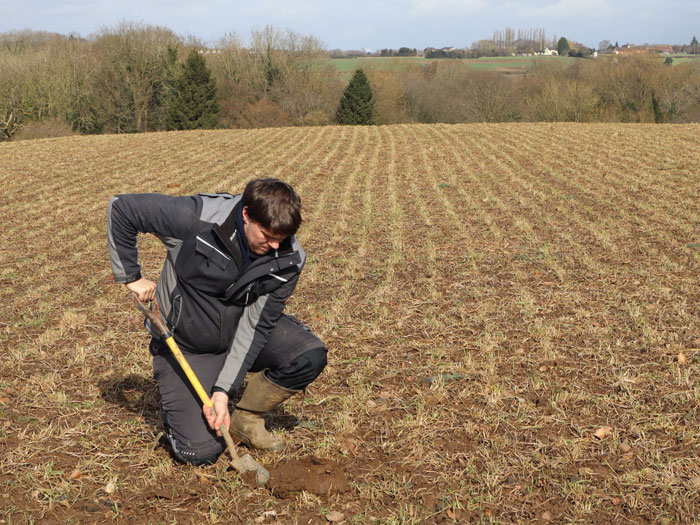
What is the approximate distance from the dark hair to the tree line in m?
Result: 35.1

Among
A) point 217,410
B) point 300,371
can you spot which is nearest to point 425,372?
point 300,371

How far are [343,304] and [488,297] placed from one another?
1.72 m

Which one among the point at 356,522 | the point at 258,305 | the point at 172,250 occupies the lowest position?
the point at 356,522

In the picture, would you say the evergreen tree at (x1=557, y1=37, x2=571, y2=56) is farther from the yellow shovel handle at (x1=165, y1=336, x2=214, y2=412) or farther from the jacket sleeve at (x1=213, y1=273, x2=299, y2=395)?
the yellow shovel handle at (x1=165, y1=336, x2=214, y2=412)

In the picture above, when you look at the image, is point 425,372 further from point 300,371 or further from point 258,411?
point 258,411

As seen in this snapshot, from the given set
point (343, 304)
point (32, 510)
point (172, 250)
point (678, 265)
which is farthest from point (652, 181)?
point (32, 510)

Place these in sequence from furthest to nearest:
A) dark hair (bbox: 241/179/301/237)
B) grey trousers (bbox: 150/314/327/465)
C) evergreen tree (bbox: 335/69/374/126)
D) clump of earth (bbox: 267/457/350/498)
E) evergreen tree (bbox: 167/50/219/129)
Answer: evergreen tree (bbox: 335/69/374/126)
evergreen tree (bbox: 167/50/219/129)
grey trousers (bbox: 150/314/327/465)
clump of earth (bbox: 267/457/350/498)
dark hair (bbox: 241/179/301/237)

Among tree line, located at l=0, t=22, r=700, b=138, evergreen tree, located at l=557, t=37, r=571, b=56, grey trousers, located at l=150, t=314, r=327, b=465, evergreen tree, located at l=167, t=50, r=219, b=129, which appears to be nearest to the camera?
grey trousers, located at l=150, t=314, r=327, b=465

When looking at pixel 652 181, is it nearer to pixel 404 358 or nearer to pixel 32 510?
pixel 404 358

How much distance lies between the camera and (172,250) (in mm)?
3719

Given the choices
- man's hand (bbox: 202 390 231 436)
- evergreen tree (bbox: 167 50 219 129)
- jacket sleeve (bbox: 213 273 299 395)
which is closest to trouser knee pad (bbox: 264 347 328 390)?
jacket sleeve (bbox: 213 273 299 395)

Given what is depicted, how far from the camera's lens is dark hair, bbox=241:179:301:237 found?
3.32 metres

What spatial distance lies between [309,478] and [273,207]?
65.7 inches

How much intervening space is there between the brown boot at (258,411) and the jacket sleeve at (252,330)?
0.28 m
